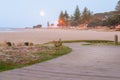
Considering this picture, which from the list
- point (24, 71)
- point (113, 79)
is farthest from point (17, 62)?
point (113, 79)

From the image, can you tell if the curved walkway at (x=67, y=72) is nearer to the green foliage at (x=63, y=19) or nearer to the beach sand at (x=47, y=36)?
the beach sand at (x=47, y=36)

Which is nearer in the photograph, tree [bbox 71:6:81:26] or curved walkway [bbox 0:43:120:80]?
curved walkway [bbox 0:43:120:80]

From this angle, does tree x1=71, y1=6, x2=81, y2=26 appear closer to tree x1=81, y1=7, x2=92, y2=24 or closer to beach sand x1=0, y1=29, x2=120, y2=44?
tree x1=81, y1=7, x2=92, y2=24

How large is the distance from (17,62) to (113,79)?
194 inches

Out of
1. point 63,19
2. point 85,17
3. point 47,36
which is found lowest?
point 47,36

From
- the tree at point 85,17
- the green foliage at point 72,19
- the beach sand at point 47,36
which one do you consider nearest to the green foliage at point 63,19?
the green foliage at point 72,19

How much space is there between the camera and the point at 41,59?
44.2 ft

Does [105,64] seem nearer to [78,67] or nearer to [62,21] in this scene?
[78,67]

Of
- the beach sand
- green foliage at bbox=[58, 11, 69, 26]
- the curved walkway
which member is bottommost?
the beach sand

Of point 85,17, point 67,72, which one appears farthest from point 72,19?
point 67,72

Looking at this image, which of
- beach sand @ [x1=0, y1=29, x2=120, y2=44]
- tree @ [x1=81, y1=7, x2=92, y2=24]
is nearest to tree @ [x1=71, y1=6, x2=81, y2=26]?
tree @ [x1=81, y1=7, x2=92, y2=24]

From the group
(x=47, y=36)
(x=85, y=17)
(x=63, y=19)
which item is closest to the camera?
(x=47, y=36)

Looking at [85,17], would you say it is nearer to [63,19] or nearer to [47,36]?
[63,19]

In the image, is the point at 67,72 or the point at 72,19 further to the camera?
the point at 72,19
